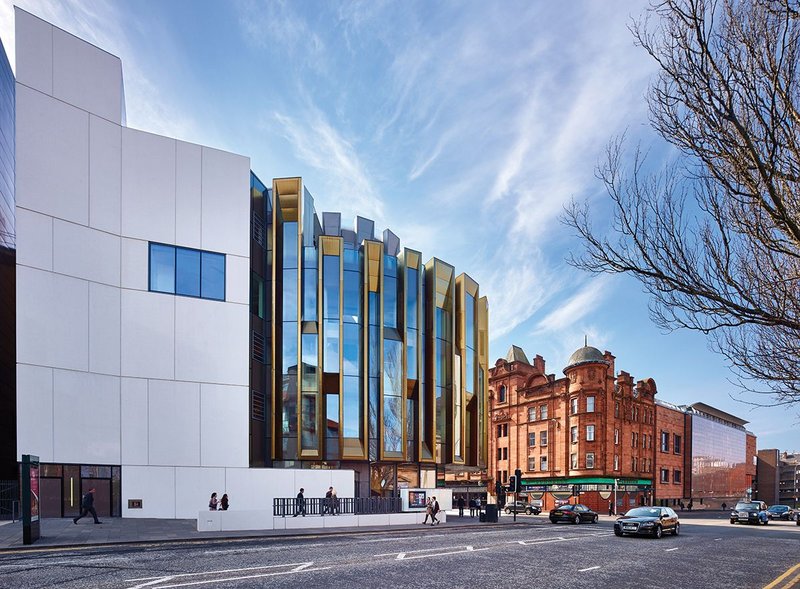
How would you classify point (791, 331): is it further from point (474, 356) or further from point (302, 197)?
point (474, 356)

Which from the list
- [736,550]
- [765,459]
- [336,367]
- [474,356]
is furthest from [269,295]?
[765,459]

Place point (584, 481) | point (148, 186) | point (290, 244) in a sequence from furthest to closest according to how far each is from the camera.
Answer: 1. point (584, 481)
2. point (290, 244)
3. point (148, 186)

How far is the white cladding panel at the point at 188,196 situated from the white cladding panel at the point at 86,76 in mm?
3412

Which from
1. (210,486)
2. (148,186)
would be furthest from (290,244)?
(210,486)

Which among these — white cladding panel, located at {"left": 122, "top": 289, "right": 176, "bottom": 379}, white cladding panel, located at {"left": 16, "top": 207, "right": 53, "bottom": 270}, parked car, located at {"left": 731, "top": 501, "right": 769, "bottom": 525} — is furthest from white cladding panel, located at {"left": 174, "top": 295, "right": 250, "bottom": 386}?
parked car, located at {"left": 731, "top": 501, "right": 769, "bottom": 525}

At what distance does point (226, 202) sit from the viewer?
30453 mm

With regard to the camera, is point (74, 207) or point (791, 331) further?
point (74, 207)

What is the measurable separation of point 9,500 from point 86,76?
19.7 metres

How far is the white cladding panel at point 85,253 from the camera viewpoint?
25.7 m

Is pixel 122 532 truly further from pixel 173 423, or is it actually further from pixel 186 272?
pixel 186 272

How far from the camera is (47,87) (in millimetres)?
25984

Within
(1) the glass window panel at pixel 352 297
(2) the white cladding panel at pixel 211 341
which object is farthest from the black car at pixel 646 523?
(2) the white cladding panel at pixel 211 341

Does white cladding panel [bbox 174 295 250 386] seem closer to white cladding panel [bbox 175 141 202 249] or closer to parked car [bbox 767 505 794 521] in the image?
white cladding panel [bbox 175 141 202 249]

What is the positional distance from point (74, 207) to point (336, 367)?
15935 mm
